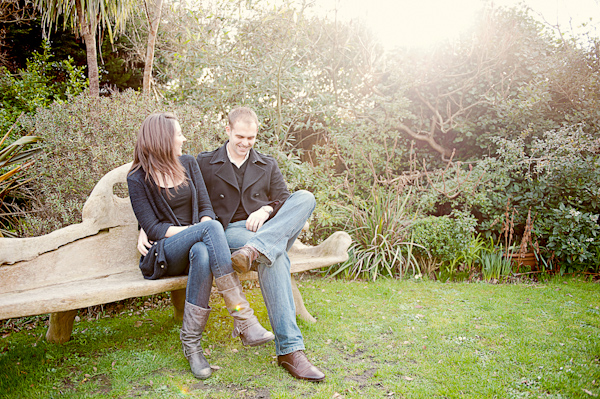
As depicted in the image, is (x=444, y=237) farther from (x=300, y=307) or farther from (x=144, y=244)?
(x=144, y=244)

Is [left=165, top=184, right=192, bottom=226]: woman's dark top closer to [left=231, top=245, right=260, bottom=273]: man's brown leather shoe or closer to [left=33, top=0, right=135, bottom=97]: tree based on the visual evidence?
[left=231, top=245, right=260, bottom=273]: man's brown leather shoe

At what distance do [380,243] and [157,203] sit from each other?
8.99 feet

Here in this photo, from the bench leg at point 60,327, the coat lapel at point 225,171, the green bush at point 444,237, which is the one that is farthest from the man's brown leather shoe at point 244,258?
the green bush at point 444,237

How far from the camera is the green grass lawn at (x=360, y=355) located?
2.14 meters

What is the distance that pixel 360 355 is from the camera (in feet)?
8.41

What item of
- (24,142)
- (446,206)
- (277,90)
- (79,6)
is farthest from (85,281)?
(446,206)

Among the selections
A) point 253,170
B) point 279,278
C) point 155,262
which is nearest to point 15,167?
point 155,262

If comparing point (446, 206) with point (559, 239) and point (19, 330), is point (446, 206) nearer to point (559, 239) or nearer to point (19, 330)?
point (559, 239)

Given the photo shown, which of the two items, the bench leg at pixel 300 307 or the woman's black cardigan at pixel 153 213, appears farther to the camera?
the bench leg at pixel 300 307

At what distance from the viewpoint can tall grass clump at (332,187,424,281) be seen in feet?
14.6

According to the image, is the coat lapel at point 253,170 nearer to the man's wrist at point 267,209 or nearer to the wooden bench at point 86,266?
the man's wrist at point 267,209

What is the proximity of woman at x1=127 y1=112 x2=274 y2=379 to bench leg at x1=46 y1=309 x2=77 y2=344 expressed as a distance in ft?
2.30

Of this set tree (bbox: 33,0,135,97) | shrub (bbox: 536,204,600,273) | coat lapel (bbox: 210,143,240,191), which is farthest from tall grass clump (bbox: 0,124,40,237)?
shrub (bbox: 536,204,600,273)

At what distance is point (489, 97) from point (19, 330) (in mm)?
6003
